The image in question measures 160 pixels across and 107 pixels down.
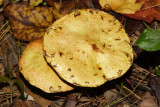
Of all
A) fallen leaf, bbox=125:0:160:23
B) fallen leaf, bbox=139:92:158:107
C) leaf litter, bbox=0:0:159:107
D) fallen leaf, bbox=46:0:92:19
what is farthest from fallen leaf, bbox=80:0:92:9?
fallen leaf, bbox=139:92:158:107

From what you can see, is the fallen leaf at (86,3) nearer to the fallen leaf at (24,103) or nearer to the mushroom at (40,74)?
the mushroom at (40,74)

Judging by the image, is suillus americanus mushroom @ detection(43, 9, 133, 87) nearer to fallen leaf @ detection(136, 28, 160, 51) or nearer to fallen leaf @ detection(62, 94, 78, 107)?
fallen leaf @ detection(136, 28, 160, 51)

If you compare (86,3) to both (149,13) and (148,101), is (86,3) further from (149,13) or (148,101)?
(148,101)

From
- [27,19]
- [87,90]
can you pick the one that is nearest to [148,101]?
[87,90]

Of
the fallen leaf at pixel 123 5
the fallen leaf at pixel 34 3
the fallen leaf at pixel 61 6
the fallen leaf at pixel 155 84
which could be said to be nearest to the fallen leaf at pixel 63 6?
the fallen leaf at pixel 61 6

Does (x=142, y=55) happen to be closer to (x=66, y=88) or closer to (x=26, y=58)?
(x=66, y=88)
